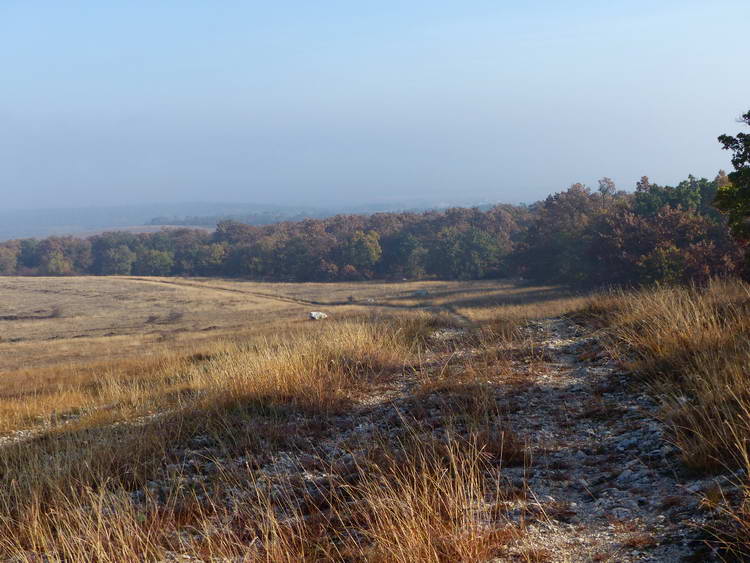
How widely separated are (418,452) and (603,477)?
1.36m

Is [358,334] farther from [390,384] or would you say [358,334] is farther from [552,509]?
[552,509]

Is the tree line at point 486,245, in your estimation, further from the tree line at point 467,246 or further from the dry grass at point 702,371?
the dry grass at point 702,371

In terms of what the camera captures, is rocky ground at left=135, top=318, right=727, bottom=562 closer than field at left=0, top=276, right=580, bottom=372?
Yes

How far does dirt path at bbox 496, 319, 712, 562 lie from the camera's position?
10.6ft

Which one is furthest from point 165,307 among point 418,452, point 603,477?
point 603,477

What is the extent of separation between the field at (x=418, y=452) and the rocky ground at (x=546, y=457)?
0.02 meters

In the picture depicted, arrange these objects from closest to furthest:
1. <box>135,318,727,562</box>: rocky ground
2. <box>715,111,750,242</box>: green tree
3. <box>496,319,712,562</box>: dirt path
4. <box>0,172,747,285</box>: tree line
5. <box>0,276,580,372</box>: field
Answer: <box>496,319,712,562</box>: dirt path
<box>135,318,727,562</box>: rocky ground
<box>715,111,750,242</box>: green tree
<box>0,276,580,372</box>: field
<box>0,172,747,285</box>: tree line

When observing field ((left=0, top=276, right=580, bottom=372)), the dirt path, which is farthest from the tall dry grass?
field ((left=0, top=276, right=580, bottom=372))

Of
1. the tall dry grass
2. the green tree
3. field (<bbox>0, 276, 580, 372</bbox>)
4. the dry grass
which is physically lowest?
field (<bbox>0, 276, 580, 372</bbox>)

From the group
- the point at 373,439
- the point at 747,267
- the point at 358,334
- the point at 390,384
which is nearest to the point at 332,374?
the point at 390,384

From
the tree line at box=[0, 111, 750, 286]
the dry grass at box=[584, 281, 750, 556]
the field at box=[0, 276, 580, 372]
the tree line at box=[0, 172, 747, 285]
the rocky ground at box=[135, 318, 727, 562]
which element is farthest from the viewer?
the tree line at box=[0, 172, 747, 285]

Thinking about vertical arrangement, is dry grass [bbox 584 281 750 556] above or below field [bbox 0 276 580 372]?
above

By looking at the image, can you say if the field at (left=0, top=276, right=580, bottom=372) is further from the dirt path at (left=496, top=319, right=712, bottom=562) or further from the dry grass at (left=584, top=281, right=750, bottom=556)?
the dirt path at (left=496, top=319, right=712, bottom=562)

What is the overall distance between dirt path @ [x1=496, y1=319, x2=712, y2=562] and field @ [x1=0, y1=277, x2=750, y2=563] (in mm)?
18
